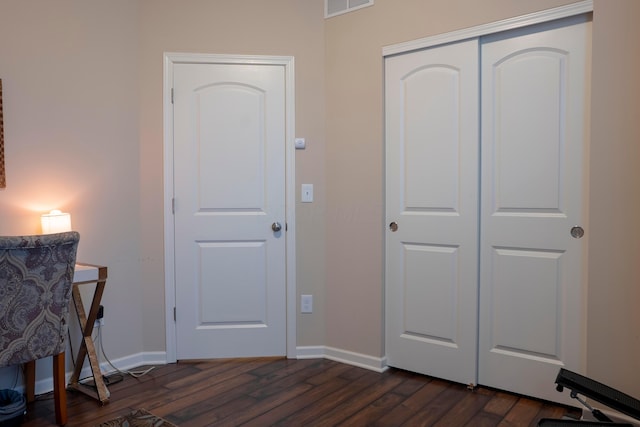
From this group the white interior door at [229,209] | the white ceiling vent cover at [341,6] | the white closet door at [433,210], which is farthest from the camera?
the white interior door at [229,209]

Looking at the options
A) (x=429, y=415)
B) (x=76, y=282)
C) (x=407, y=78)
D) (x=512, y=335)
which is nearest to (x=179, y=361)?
(x=76, y=282)

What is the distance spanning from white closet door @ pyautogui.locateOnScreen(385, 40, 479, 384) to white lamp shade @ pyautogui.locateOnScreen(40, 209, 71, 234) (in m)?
1.86

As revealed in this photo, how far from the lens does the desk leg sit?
106 inches

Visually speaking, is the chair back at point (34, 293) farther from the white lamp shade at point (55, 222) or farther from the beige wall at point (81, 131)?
the beige wall at point (81, 131)

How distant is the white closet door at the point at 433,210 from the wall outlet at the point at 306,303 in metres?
0.54

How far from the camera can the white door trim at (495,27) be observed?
2439mm

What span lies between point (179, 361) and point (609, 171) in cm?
274

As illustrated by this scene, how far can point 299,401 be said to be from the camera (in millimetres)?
2674

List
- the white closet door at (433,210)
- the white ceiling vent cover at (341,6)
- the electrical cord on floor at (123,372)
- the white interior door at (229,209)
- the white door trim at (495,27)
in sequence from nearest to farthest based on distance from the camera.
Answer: the white door trim at (495,27), the white closet door at (433,210), the electrical cord on floor at (123,372), the white ceiling vent cover at (341,6), the white interior door at (229,209)

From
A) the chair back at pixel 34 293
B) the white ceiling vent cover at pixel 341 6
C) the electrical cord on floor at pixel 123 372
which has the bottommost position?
the electrical cord on floor at pixel 123 372

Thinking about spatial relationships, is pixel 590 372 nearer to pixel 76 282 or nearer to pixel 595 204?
pixel 595 204

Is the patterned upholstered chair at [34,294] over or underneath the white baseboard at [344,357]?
over

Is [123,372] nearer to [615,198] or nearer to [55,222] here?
[55,222]

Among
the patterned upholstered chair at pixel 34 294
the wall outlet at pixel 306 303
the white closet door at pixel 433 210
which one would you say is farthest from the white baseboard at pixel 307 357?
the patterned upholstered chair at pixel 34 294
